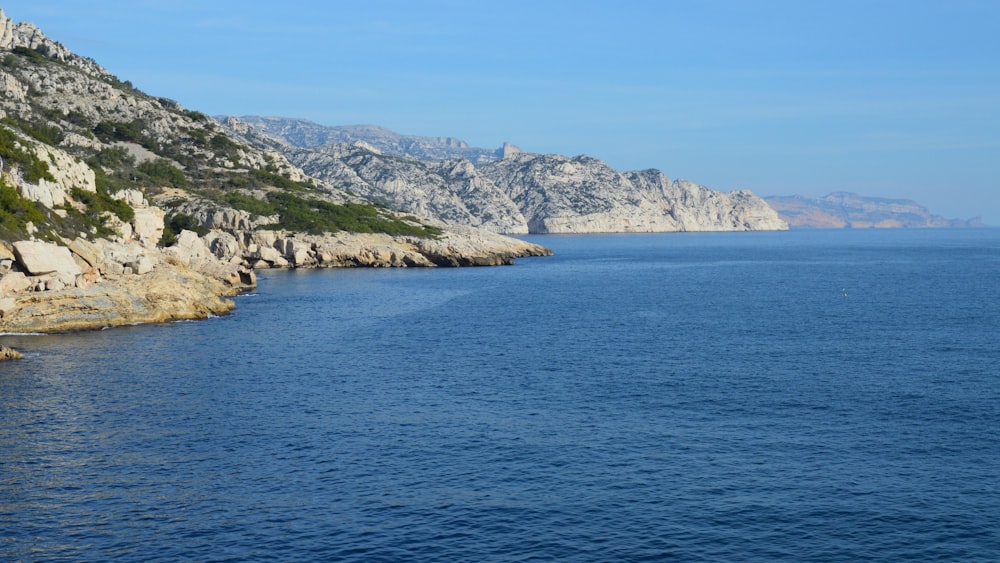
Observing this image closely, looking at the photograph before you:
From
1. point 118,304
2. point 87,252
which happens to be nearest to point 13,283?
point 118,304

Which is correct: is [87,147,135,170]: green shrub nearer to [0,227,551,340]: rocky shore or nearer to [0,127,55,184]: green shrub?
[0,227,551,340]: rocky shore

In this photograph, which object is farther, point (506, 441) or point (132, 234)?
point (132, 234)

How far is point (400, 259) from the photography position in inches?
6865

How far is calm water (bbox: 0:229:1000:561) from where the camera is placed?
33.6 meters

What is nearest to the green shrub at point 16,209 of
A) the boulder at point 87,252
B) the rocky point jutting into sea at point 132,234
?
the rocky point jutting into sea at point 132,234

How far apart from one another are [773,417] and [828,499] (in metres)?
13.0

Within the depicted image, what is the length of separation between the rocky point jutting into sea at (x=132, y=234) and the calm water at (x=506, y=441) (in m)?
7.55

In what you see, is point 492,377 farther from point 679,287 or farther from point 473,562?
point 679,287

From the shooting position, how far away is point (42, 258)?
81.6 meters

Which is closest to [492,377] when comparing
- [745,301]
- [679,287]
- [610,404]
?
[610,404]

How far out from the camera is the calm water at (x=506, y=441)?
33.6 metres

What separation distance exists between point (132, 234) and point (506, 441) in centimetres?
8663

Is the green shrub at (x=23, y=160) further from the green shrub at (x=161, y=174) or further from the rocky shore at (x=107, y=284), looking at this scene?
the green shrub at (x=161, y=174)

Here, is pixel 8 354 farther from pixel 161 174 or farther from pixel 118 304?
pixel 161 174
